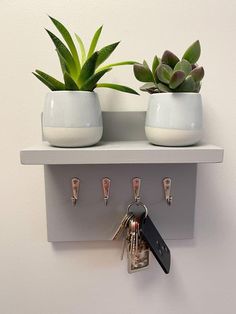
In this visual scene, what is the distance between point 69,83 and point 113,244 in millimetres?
308

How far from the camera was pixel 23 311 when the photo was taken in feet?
1.58

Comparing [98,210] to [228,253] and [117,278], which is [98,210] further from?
[228,253]

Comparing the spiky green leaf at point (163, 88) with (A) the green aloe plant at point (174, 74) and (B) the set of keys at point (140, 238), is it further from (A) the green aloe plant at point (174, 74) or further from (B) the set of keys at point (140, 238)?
(B) the set of keys at point (140, 238)

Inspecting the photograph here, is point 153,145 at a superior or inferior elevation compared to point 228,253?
superior

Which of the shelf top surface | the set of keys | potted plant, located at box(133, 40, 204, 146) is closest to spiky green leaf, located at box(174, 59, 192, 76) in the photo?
potted plant, located at box(133, 40, 204, 146)

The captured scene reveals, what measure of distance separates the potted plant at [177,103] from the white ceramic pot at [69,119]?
0.09 metres

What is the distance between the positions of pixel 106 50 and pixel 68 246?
0.35 meters

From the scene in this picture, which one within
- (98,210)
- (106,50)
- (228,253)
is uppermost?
(106,50)

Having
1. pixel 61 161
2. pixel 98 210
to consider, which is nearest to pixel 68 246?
pixel 98 210

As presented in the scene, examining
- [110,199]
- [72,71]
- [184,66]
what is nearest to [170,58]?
[184,66]

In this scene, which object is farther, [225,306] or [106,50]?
[225,306]

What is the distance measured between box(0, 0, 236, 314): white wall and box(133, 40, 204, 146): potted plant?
0.09 meters

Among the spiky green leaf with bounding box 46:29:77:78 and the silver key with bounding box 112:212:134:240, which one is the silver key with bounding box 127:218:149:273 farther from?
the spiky green leaf with bounding box 46:29:77:78

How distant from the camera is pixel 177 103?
33cm
